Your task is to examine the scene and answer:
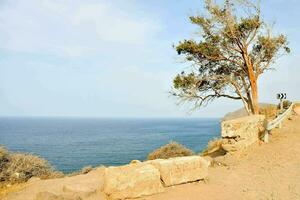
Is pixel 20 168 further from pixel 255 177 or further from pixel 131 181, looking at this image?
pixel 255 177

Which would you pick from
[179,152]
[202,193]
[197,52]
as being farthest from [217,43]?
[202,193]

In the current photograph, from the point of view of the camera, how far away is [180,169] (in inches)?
444

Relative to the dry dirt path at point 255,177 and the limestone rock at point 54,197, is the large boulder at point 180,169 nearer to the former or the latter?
the dry dirt path at point 255,177

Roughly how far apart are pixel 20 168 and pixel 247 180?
43.6ft

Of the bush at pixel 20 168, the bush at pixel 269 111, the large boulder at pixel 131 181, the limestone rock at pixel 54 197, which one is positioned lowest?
the bush at pixel 20 168

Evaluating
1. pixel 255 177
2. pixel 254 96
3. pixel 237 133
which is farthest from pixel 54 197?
pixel 254 96

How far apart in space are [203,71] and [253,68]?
3.53m

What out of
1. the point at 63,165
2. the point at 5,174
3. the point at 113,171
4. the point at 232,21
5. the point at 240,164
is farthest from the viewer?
the point at 63,165

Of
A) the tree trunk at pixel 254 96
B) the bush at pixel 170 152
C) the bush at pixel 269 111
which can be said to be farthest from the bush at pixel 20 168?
the bush at pixel 269 111

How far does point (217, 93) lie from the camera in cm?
2498

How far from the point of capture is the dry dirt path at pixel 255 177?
1052 cm

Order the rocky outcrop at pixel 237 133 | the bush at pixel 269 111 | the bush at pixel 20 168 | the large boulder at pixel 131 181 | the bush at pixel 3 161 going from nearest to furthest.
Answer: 1. the large boulder at pixel 131 181
2. the rocky outcrop at pixel 237 133
3. the bush at pixel 3 161
4. the bush at pixel 20 168
5. the bush at pixel 269 111

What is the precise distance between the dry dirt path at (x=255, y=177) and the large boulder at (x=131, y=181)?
321 mm

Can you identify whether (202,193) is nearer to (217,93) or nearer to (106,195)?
(106,195)
